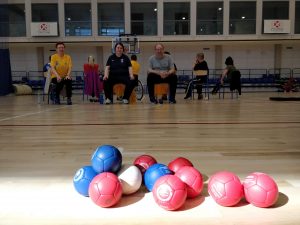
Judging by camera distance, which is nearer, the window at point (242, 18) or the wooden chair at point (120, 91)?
the wooden chair at point (120, 91)

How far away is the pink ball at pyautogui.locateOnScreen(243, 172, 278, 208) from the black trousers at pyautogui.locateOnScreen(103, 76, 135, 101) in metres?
5.63

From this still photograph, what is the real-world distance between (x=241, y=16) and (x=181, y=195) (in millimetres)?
19412

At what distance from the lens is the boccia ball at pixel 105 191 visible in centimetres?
155

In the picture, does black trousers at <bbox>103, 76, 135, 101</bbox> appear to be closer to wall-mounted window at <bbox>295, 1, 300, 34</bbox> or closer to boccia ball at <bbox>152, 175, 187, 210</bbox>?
boccia ball at <bbox>152, 175, 187, 210</bbox>

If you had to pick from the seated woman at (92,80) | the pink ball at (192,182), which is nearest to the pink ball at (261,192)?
the pink ball at (192,182)

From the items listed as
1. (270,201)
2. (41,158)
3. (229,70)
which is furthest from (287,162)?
(229,70)

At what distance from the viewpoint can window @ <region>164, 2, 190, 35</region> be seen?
18.9 meters

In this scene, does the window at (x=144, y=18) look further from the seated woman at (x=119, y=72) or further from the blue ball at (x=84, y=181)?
the blue ball at (x=84, y=181)

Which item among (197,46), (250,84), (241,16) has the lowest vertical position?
(250,84)

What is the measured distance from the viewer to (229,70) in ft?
33.1

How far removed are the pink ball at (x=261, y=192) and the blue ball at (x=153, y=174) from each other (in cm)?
42

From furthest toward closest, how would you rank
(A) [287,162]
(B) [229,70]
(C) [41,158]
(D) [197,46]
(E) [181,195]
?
(D) [197,46]
(B) [229,70]
(C) [41,158]
(A) [287,162]
(E) [181,195]

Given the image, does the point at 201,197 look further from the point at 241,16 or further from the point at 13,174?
the point at 241,16

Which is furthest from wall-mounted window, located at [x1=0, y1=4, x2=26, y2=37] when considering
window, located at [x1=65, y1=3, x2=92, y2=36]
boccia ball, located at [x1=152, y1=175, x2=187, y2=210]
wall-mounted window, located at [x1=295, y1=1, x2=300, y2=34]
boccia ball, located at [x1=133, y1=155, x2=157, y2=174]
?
boccia ball, located at [x1=152, y1=175, x2=187, y2=210]
